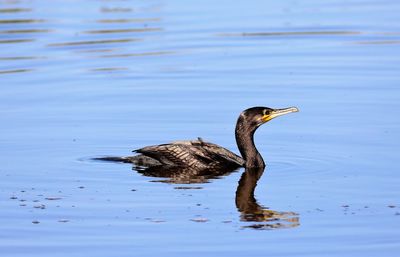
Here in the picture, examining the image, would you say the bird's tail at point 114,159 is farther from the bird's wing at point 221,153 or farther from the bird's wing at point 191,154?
the bird's wing at point 221,153

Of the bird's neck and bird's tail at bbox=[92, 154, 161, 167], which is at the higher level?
the bird's neck

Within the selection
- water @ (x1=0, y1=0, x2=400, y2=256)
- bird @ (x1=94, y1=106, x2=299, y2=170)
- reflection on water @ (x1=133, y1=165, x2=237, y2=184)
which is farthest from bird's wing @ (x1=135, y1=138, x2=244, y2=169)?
water @ (x1=0, y1=0, x2=400, y2=256)

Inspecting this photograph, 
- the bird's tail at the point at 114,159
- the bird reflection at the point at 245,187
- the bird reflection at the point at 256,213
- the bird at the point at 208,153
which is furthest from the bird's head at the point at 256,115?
the bird's tail at the point at 114,159

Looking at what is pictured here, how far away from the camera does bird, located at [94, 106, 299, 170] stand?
1552 cm

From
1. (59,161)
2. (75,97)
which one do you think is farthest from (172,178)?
(75,97)

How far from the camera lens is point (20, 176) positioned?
14.6m

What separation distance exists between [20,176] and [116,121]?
3.54 metres

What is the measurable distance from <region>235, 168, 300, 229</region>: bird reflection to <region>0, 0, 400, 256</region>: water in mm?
33

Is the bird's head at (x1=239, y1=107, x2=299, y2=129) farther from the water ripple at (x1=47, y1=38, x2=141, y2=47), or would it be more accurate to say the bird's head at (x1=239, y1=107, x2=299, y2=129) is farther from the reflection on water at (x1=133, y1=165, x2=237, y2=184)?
the water ripple at (x1=47, y1=38, x2=141, y2=47)

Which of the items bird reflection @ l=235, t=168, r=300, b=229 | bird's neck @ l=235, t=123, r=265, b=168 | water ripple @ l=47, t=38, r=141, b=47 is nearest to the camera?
bird reflection @ l=235, t=168, r=300, b=229

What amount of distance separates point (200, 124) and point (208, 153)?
76.8 inches

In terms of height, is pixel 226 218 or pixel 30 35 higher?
pixel 30 35

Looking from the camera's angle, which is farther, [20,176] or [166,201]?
[20,176]

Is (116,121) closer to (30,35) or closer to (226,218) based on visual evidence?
(226,218)
